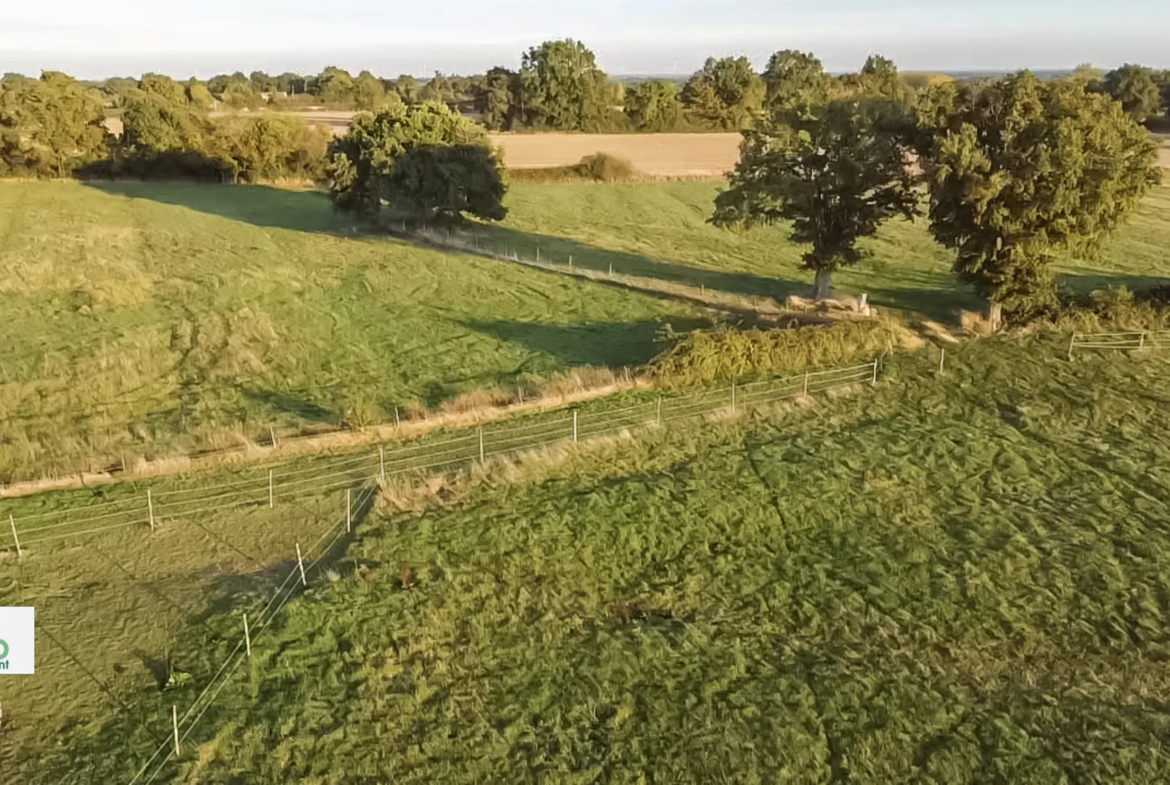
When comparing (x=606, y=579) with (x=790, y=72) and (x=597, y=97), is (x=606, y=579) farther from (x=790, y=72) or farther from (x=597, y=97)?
(x=790, y=72)

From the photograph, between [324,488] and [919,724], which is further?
[324,488]

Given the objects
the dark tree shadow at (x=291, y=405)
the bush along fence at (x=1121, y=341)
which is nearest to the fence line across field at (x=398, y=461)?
the dark tree shadow at (x=291, y=405)

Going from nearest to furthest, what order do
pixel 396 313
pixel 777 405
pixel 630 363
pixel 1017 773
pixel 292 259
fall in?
1. pixel 1017 773
2. pixel 777 405
3. pixel 630 363
4. pixel 396 313
5. pixel 292 259

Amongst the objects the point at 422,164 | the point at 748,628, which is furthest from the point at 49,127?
the point at 748,628

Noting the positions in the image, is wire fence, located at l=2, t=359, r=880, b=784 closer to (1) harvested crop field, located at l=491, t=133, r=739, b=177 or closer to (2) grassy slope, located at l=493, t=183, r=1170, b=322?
(2) grassy slope, located at l=493, t=183, r=1170, b=322

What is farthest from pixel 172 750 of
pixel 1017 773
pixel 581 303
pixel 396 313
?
pixel 581 303

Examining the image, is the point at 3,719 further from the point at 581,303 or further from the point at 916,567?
the point at 581,303

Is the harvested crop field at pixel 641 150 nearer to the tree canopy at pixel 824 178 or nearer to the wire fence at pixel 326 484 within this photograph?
the tree canopy at pixel 824 178
